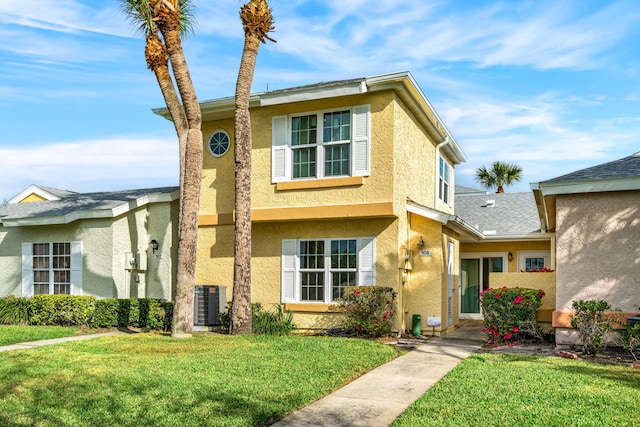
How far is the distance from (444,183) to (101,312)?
11559mm

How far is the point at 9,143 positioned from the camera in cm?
2044

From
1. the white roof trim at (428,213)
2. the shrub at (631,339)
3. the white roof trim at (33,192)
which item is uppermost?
the white roof trim at (33,192)

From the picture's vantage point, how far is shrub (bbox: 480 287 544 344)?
1174 cm

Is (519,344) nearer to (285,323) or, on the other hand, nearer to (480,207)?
(285,323)

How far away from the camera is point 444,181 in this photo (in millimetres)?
19266

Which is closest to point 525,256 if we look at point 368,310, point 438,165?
point 438,165

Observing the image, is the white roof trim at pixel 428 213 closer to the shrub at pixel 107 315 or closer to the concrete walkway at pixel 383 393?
the concrete walkway at pixel 383 393

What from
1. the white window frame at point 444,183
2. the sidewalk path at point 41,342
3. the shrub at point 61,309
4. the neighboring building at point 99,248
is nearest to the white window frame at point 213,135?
the neighboring building at point 99,248

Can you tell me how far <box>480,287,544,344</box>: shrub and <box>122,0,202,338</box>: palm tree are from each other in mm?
6595

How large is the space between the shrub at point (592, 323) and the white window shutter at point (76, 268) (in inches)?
503

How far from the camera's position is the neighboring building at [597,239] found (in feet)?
35.1

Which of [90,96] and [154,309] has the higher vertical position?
[90,96]

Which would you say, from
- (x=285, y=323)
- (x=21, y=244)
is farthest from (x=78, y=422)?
(x=21, y=244)

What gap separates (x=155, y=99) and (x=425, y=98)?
24.5 ft
